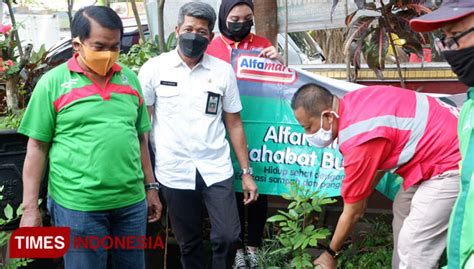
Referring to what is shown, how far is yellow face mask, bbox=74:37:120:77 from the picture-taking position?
309 cm

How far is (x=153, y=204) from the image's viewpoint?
3633mm

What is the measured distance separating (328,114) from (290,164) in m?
1.25

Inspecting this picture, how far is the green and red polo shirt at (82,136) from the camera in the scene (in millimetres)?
A: 3041

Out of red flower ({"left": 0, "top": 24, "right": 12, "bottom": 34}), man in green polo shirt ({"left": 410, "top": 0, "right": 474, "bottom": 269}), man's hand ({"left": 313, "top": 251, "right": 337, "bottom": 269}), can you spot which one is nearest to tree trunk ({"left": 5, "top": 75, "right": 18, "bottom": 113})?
red flower ({"left": 0, "top": 24, "right": 12, "bottom": 34})

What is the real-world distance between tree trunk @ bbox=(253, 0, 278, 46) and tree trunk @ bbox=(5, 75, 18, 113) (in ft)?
6.36

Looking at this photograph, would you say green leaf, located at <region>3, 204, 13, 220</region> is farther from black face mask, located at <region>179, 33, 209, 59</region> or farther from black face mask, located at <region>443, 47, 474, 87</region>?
black face mask, located at <region>443, 47, 474, 87</region>

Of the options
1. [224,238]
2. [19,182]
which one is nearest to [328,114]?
[224,238]

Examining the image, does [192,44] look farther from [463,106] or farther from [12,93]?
[463,106]

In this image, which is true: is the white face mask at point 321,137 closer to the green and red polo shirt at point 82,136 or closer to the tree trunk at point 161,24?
the green and red polo shirt at point 82,136

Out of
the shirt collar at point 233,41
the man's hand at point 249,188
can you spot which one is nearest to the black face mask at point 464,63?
the man's hand at point 249,188

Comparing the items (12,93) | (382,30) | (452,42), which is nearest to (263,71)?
(382,30)

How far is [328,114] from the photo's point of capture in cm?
317

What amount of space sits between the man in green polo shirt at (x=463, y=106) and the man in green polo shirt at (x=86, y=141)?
4.94 feet

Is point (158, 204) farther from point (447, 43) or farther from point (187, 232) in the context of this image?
point (447, 43)
